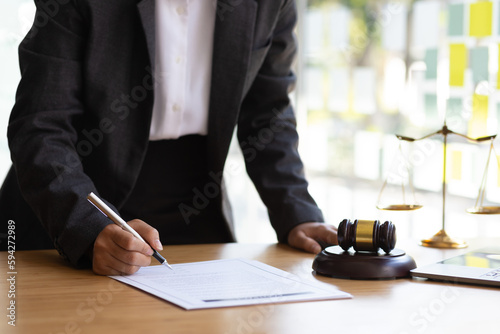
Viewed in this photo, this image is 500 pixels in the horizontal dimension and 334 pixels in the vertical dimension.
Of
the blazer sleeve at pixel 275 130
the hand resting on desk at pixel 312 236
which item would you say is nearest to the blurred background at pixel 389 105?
the blazer sleeve at pixel 275 130

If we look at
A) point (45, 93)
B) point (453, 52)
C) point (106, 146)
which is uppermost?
point (453, 52)

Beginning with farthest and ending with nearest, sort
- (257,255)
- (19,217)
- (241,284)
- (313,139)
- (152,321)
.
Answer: (313,139)
(19,217)
(257,255)
(241,284)
(152,321)

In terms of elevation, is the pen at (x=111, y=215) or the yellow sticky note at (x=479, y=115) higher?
the yellow sticky note at (x=479, y=115)

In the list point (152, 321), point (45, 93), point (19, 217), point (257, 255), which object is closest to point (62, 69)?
point (45, 93)

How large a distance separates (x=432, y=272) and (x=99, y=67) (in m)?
0.86

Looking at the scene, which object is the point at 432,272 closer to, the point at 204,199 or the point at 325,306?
the point at 325,306

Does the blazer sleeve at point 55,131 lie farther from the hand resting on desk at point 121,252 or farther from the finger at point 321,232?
the finger at point 321,232

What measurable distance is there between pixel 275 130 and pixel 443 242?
0.53 m

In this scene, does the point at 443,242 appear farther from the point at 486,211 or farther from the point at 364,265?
the point at 364,265

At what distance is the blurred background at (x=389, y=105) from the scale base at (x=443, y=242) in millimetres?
998

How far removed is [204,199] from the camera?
181 cm

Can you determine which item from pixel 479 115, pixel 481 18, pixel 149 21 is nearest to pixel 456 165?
pixel 479 115

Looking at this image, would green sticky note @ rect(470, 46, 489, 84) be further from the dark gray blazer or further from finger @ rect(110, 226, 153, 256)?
finger @ rect(110, 226, 153, 256)

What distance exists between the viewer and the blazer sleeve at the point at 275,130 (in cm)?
172
